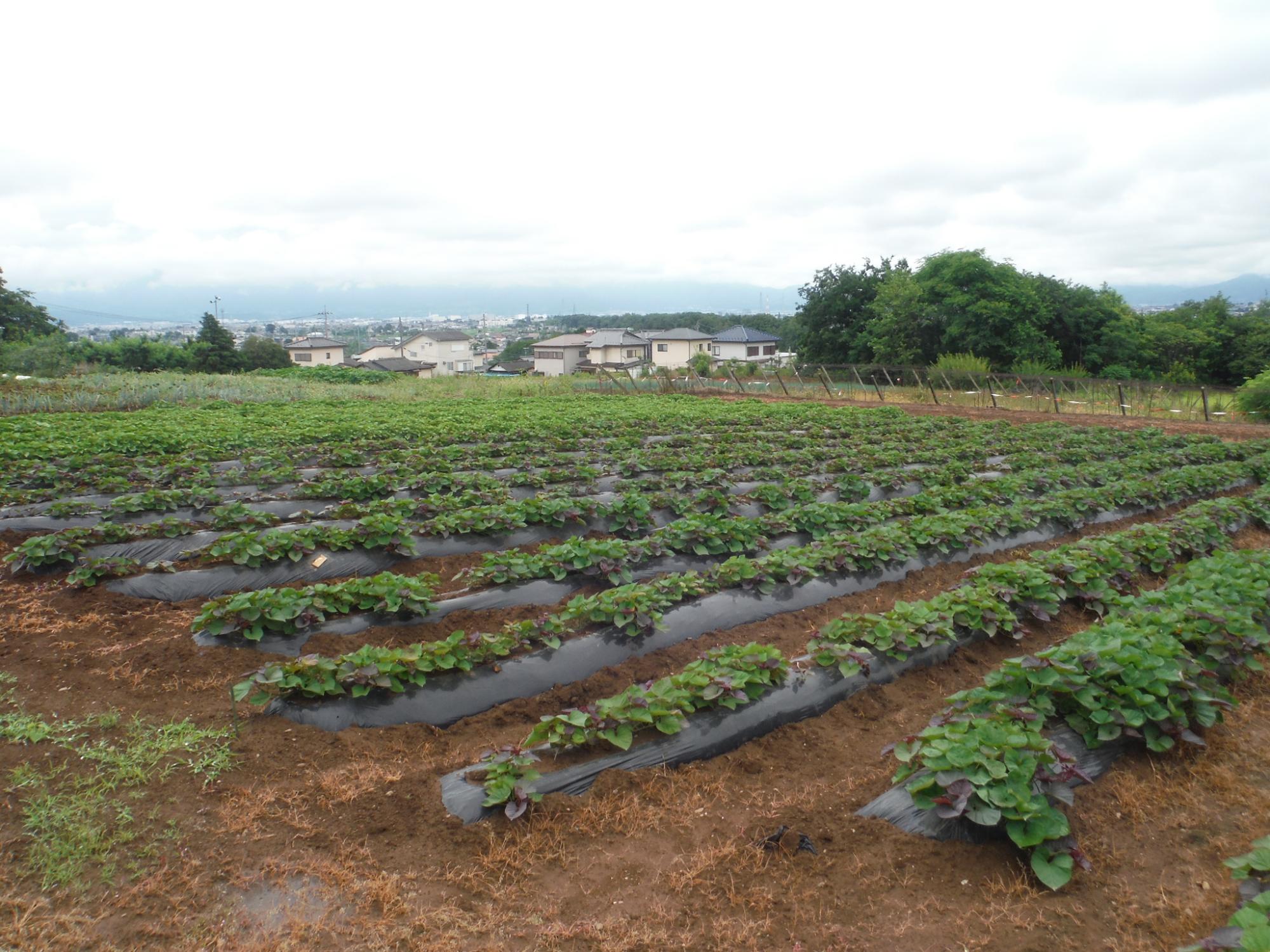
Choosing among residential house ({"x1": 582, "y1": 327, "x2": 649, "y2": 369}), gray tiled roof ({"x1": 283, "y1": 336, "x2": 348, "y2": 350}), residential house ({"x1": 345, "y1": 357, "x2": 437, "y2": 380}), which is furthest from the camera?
gray tiled roof ({"x1": 283, "y1": 336, "x2": 348, "y2": 350})

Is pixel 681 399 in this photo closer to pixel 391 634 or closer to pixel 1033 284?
pixel 391 634

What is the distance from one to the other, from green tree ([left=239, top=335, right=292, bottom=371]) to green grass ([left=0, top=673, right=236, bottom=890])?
49686 mm

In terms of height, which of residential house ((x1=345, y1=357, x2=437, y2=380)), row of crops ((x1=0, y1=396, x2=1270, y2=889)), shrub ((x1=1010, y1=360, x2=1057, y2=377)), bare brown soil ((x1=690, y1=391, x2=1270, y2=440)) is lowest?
row of crops ((x1=0, y1=396, x2=1270, y2=889))

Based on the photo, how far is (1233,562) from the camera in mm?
5684

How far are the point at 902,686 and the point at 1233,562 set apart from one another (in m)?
3.27

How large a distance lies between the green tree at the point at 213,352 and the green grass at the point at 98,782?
45.4 metres

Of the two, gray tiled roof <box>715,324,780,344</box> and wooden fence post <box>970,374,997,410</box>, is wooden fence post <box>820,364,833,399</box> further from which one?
gray tiled roof <box>715,324,780,344</box>

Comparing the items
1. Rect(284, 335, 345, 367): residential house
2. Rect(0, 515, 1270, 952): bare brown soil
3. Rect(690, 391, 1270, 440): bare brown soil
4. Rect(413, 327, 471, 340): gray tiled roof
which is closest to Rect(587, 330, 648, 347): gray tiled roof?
Rect(284, 335, 345, 367): residential house

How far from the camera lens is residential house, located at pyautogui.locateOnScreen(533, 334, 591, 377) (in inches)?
2630

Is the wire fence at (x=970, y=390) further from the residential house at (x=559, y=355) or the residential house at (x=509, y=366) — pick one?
the residential house at (x=509, y=366)

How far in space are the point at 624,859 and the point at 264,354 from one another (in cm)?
5540

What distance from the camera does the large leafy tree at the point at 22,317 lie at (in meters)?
46.3

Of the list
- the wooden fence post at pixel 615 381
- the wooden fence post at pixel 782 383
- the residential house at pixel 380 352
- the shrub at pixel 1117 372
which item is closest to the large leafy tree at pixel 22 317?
the residential house at pixel 380 352

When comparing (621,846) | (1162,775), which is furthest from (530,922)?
(1162,775)
